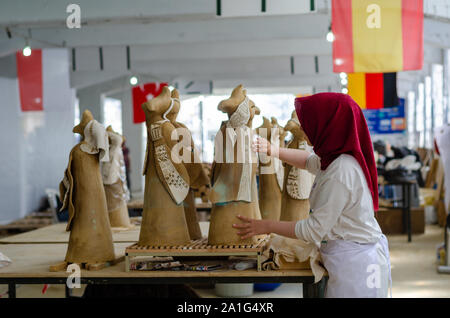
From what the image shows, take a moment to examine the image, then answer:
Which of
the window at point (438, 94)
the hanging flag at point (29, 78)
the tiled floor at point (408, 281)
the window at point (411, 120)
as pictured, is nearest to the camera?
the tiled floor at point (408, 281)

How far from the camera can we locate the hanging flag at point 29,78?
269 inches

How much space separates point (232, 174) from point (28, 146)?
25.7ft

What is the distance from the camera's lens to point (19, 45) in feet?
25.6

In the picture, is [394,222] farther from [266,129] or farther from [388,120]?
[388,120]

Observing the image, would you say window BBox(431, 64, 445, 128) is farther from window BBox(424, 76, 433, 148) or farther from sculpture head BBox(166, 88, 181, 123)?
sculpture head BBox(166, 88, 181, 123)

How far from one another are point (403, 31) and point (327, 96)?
245 cm

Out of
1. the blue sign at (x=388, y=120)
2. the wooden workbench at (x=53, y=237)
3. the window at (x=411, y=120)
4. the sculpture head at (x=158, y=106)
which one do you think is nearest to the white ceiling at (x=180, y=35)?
the wooden workbench at (x=53, y=237)

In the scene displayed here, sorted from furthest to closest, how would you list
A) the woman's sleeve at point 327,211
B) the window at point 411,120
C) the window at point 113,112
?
the window at point 113,112 → the window at point 411,120 → the woman's sleeve at point 327,211

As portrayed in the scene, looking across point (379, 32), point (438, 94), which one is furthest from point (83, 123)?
point (438, 94)

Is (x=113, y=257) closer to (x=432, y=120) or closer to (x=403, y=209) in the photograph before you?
(x=403, y=209)

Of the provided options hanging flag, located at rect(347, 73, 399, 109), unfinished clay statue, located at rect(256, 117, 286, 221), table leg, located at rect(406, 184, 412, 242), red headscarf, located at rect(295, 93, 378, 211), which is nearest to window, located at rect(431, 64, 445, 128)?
table leg, located at rect(406, 184, 412, 242)

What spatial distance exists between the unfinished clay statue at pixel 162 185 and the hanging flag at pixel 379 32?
2.18m

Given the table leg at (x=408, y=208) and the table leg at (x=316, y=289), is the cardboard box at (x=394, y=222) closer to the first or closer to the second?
the table leg at (x=408, y=208)

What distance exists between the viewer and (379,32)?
4.02m
